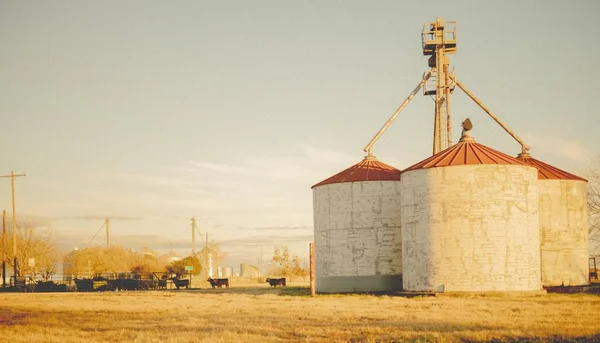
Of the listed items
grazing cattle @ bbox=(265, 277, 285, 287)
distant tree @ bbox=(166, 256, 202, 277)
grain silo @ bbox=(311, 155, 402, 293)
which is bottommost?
distant tree @ bbox=(166, 256, 202, 277)

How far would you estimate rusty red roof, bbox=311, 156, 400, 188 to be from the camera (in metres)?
43.0

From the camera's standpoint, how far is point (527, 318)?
75.0 ft

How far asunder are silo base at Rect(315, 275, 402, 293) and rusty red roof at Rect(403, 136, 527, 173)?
7649 mm

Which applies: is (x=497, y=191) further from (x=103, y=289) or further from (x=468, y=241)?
(x=103, y=289)

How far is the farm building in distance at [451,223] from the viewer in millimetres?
35344

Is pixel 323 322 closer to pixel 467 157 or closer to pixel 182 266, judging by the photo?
pixel 467 157

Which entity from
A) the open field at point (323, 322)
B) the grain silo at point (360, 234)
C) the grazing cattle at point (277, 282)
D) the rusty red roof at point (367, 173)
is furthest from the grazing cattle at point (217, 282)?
the open field at point (323, 322)

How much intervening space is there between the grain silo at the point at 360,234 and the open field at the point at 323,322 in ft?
27.5

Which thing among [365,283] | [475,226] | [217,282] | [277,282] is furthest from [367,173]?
Result: [217,282]

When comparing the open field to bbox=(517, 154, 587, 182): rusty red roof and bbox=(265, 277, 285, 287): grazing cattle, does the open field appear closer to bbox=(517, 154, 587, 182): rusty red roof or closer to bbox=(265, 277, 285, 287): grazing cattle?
bbox=(517, 154, 587, 182): rusty red roof

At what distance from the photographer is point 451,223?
35.8 meters

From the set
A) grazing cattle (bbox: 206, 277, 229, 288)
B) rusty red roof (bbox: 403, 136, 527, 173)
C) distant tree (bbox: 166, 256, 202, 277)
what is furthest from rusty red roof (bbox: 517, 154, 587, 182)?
distant tree (bbox: 166, 256, 202, 277)

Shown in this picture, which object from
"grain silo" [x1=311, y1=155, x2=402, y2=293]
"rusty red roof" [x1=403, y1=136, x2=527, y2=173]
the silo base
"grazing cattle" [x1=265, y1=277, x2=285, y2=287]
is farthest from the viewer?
"grazing cattle" [x1=265, y1=277, x2=285, y2=287]

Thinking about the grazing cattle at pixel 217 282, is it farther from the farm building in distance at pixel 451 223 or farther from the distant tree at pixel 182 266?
the distant tree at pixel 182 266
